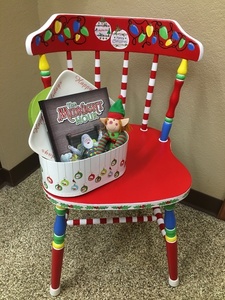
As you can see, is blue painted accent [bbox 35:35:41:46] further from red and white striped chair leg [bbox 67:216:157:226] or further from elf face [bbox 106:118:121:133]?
red and white striped chair leg [bbox 67:216:157:226]

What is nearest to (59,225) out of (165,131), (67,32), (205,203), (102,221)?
(102,221)

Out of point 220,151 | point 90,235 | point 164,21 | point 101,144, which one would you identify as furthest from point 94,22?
point 90,235

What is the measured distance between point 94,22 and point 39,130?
368 mm

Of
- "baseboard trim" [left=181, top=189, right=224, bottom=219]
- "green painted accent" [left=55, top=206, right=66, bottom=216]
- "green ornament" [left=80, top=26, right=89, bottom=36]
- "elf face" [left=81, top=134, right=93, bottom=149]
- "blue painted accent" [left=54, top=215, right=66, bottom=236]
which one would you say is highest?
"green ornament" [left=80, top=26, right=89, bottom=36]

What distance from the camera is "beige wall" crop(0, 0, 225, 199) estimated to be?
0.85m

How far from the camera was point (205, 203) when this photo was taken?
115 cm

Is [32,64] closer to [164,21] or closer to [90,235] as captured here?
[164,21]

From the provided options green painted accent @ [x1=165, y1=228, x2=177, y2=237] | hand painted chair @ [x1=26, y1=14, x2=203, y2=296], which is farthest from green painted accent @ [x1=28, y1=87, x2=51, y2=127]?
green painted accent @ [x1=165, y1=228, x2=177, y2=237]

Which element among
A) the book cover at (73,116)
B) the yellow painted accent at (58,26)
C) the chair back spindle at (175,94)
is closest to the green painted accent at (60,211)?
the book cover at (73,116)

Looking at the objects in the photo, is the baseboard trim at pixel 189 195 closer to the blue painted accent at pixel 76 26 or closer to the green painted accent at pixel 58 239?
the green painted accent at pixel 58 239

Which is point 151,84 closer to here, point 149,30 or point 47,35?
point 149,30

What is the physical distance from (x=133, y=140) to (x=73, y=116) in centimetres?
26

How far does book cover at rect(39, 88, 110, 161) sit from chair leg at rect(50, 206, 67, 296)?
0.17 meters

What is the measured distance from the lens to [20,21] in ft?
3.45
